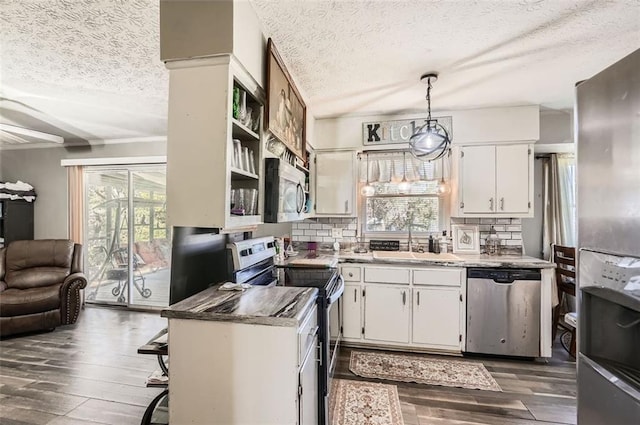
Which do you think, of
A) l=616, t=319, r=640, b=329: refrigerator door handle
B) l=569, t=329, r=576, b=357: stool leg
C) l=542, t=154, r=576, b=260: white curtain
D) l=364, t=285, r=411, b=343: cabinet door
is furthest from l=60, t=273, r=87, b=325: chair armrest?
l=542, t=154, r=576, b=260: white curtain

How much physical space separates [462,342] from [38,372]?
12.5ft

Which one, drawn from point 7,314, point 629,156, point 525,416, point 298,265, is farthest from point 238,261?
point 7,314

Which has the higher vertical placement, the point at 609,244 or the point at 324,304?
the point at 609,244

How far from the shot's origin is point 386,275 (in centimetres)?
293

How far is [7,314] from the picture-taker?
10.3ft

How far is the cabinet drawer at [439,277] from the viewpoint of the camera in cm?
281

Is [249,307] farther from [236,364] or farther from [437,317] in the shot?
[437,317]

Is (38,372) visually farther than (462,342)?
No

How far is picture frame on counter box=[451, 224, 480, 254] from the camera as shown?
10.8 feet

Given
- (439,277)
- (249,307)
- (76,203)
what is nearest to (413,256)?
(439,277)

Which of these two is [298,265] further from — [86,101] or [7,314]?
[7,314]

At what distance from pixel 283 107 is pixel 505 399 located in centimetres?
270

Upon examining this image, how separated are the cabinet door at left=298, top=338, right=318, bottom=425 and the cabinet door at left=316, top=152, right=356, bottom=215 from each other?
6.45ft

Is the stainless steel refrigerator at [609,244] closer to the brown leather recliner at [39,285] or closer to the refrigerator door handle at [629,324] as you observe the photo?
the refrigerator door handle at [629,324]
